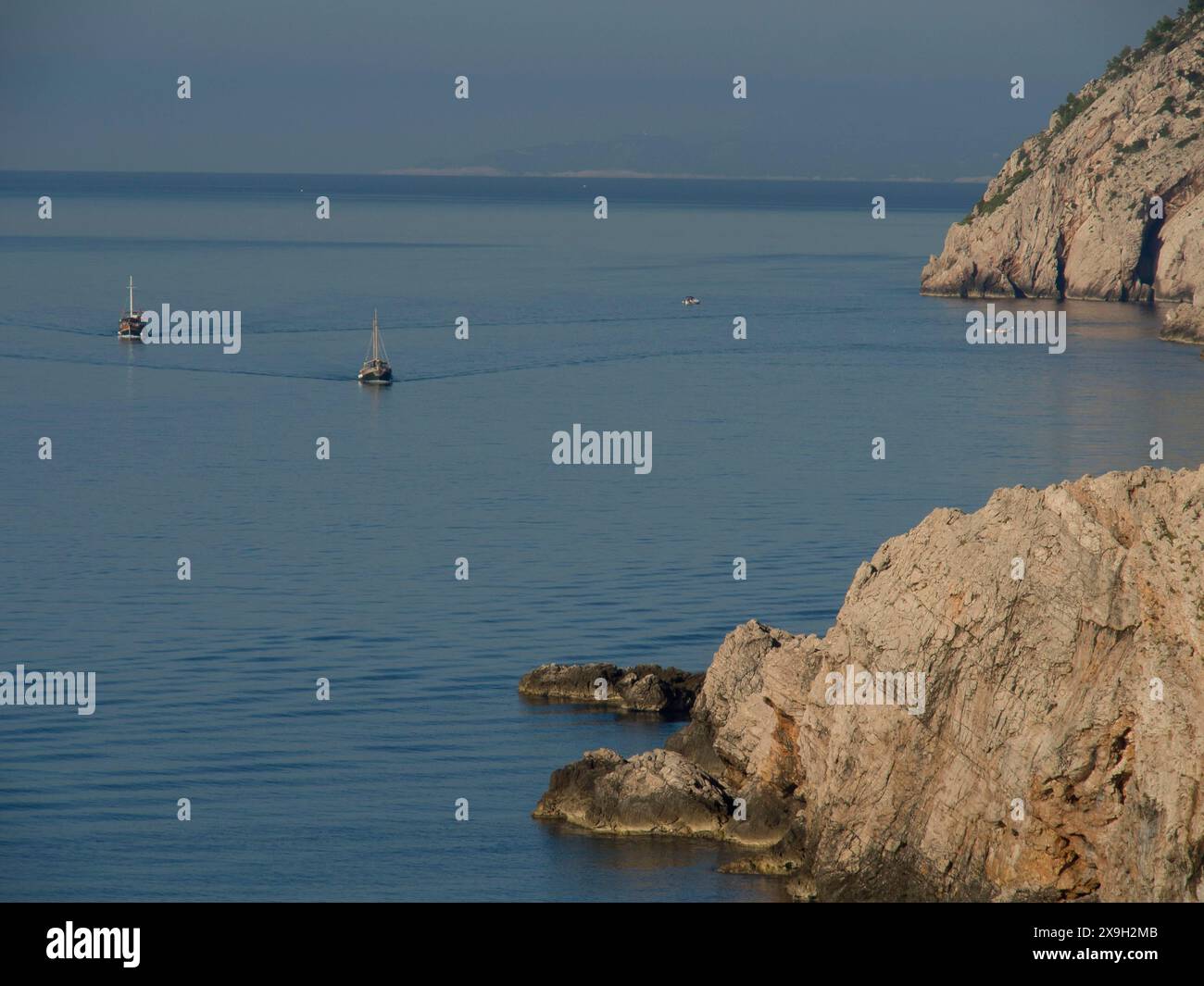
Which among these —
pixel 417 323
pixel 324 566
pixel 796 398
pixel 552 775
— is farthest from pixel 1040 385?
pixel 552 775

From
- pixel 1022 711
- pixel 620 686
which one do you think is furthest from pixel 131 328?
pixel 1022 711

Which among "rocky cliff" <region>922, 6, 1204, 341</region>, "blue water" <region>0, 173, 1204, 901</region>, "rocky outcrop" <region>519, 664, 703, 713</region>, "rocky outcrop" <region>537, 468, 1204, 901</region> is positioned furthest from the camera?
"rocky cliff" <region>922, 6, 1204, 341</region>

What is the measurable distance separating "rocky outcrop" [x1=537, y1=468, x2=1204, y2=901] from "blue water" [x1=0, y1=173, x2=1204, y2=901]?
11.8 feet

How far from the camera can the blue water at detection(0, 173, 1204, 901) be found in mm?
38219

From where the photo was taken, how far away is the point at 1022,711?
31.2 meters

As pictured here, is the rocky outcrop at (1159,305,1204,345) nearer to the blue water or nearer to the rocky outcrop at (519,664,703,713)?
the blue water

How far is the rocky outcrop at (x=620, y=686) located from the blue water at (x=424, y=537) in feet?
2.13

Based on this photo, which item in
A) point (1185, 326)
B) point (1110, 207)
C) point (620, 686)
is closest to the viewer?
point (620, 686)

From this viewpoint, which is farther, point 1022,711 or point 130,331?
point 130,331

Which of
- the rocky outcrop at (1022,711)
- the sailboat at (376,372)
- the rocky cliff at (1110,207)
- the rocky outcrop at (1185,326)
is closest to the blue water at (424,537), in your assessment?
the sailboat at (376,372)

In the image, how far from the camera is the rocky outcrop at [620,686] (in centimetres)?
4706

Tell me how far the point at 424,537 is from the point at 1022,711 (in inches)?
1614

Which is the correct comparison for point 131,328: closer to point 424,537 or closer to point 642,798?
point 424,537

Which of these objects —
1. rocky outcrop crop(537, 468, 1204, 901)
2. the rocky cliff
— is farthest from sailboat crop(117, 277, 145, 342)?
rocky outcrop crop(537, 468, 1204, 901)
